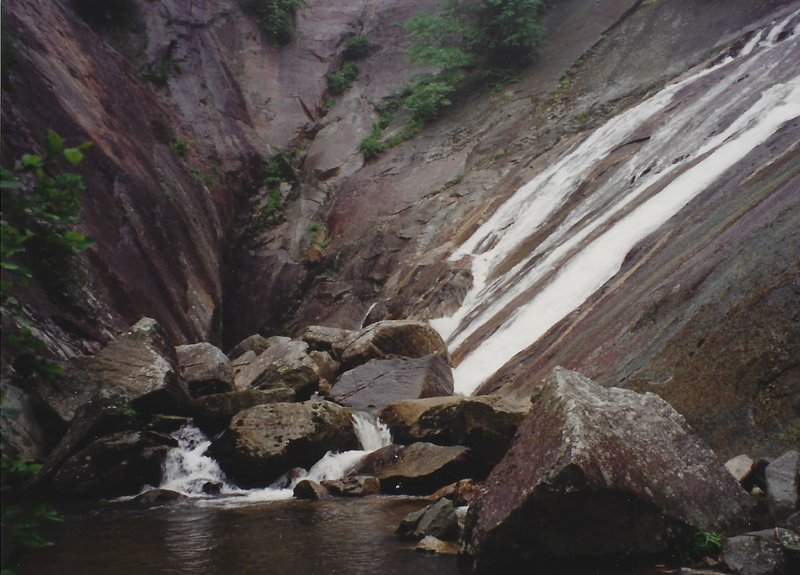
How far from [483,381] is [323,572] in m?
7.72

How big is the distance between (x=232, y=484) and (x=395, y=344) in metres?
5.19

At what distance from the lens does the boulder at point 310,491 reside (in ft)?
32.6

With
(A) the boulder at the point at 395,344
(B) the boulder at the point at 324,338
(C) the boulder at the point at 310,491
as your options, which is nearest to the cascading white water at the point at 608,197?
(A) the boulder at the point at 395,344

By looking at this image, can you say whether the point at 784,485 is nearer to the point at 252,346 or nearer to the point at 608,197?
the point at 608,197

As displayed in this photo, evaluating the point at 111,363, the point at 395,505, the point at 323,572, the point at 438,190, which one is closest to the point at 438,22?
the point at 438,190

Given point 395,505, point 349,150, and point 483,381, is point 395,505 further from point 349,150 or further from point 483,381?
point 349,150

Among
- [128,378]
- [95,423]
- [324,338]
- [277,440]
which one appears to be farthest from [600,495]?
[324,338]

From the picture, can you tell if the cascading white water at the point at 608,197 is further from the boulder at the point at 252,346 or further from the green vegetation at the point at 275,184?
the green vegetation at the point at 275,184

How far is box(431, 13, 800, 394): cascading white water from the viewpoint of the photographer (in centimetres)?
1417

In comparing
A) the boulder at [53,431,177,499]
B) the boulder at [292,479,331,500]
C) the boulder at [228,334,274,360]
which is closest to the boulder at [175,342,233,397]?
the boulder at [53,431,177,499]

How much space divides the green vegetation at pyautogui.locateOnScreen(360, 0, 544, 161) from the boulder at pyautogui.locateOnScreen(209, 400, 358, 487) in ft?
64.1

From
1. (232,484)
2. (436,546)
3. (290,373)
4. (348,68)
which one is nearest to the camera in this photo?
(436,546)

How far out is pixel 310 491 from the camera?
32.6 feet

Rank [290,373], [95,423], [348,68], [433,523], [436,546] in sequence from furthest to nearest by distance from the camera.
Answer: [348,68] < [290,373] < [95,423] < [433,523] < [436,546]
